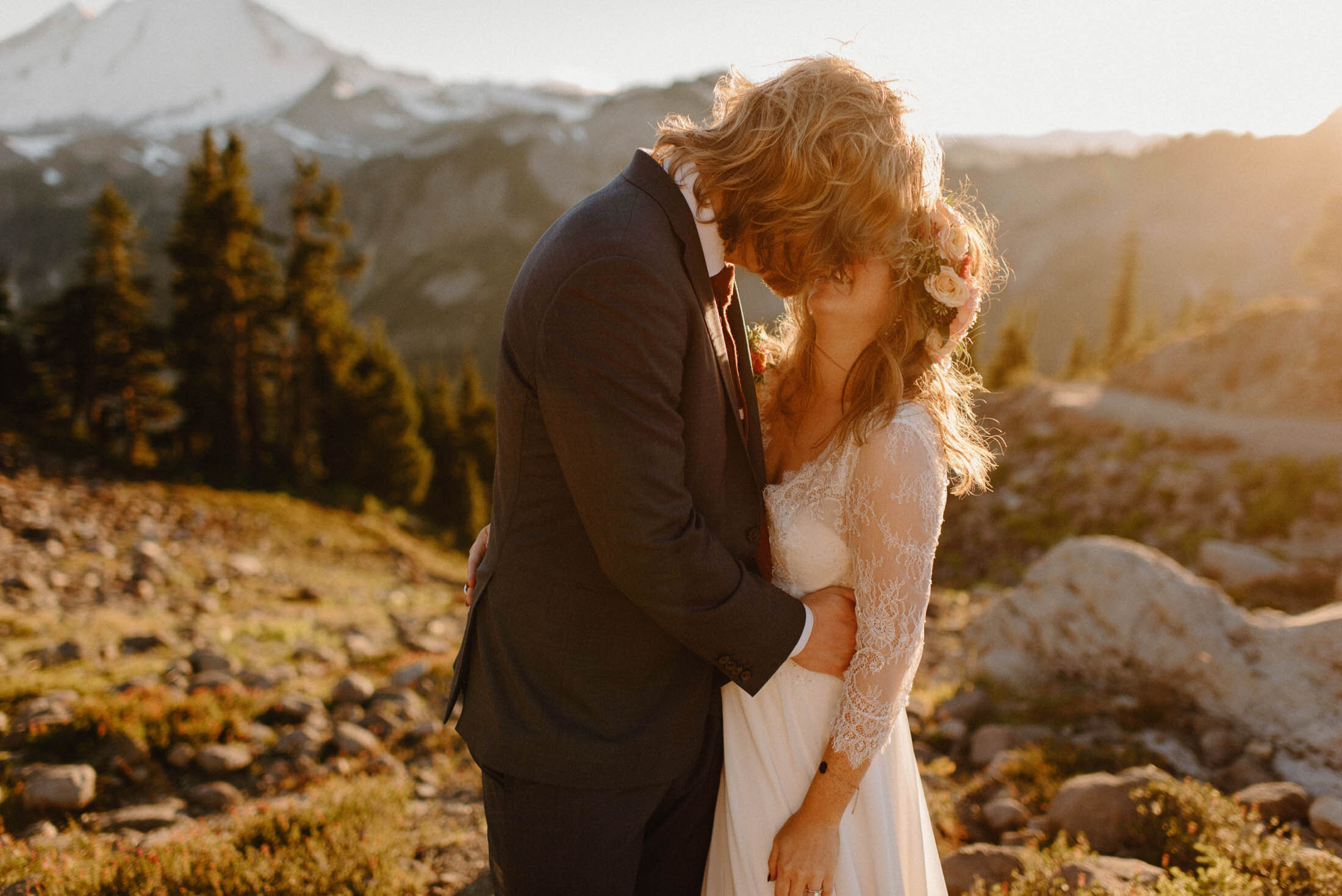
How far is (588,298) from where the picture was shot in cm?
167

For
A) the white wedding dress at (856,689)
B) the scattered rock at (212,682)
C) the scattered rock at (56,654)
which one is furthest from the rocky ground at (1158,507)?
the scattered rock at (56,654)

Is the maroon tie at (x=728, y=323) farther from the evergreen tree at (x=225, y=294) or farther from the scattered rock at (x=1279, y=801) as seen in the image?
the evergreen tree at (x=225, y=294)

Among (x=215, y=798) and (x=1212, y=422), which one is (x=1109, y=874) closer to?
(x=215, y=798)

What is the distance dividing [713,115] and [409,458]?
110 feet

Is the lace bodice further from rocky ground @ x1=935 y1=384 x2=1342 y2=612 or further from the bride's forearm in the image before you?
rocky ground @ x1=935 y1=384 x2=1342 y2=612

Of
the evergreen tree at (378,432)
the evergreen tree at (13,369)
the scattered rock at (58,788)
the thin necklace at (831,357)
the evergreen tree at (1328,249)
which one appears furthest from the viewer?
the evergreen tree at (378,432)

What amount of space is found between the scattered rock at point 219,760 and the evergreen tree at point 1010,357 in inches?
1577

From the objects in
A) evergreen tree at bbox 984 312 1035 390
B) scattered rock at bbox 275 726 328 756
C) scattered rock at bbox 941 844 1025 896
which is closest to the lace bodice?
scattered rock at bbox 941 844 1025 896

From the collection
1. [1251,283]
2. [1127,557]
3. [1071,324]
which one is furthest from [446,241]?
[1127,557]

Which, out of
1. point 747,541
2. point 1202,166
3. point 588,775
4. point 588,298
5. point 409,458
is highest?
point 1202,166

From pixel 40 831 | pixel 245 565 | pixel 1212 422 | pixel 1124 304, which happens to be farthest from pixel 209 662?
pixel 1124 304

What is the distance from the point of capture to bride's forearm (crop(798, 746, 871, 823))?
7.24ft

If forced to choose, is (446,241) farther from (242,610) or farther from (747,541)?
(747,541)

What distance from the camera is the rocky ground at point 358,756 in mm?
3576
